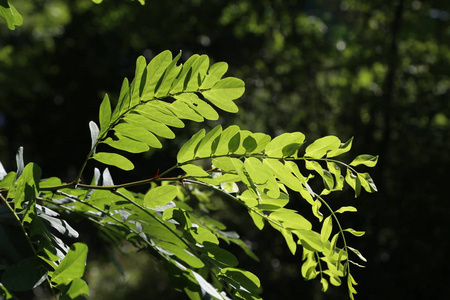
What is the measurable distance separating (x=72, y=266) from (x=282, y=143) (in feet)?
1.05

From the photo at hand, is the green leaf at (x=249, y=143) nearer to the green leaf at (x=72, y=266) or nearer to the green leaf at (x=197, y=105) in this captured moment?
the green leaf at (x=197, y=105)

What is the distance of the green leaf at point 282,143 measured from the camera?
2.22 feet

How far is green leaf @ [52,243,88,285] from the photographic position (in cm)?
57

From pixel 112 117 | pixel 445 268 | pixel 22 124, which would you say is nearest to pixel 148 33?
pixel 22 124

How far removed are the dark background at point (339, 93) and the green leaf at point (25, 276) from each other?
4.22 m

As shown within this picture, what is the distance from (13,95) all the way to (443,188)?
612cm

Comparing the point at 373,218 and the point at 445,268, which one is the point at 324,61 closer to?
the point at 373,218

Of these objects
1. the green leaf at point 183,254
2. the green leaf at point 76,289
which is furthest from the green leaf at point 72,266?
the green leaf at point 183,254

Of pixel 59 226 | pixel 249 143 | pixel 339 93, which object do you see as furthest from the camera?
pixel 339 93

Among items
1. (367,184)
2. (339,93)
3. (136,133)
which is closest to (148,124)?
(136,133)

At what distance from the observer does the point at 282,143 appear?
688mm

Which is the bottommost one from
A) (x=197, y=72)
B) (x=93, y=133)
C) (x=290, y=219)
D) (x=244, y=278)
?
(x=244, y=278)

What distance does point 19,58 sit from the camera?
21.8 ft

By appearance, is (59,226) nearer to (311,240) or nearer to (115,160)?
(115,160)
